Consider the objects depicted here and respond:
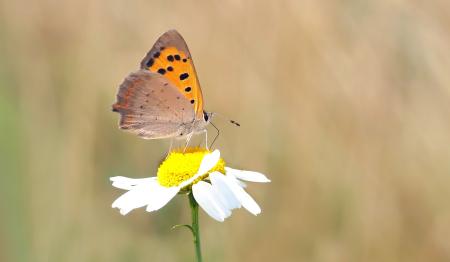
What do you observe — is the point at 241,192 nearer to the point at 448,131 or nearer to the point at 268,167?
the point at 268,167

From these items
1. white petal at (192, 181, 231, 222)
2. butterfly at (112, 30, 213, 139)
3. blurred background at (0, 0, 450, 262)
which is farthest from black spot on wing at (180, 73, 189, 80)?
blurred background at (0, 0, 450, 262)

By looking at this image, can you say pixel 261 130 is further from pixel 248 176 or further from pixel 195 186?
pixel 195 186

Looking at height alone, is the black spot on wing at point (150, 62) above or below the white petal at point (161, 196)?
above

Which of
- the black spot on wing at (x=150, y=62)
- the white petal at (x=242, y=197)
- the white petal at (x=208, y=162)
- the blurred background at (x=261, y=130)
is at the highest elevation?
the black spot on wing at (x=150, y=62)

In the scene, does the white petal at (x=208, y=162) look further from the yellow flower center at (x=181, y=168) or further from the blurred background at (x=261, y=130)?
the blurred background at (x=261, y=130)

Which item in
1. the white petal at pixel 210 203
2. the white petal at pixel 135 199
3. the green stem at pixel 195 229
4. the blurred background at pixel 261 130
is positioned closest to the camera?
the green stem at pixel 195 229

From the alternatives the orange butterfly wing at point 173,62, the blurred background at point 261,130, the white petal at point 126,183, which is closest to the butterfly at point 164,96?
the orange butterfly wing at point 173,62

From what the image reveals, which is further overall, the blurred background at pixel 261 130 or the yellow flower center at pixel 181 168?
the blurred background at pixel 261 130
